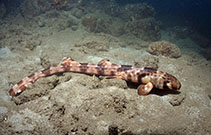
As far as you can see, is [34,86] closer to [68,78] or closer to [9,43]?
[68,78]

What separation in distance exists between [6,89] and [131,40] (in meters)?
9.03

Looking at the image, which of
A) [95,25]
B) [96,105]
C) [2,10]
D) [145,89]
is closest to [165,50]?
[145,89]

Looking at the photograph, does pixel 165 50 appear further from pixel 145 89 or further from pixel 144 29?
pixel 145 89

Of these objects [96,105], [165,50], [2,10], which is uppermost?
[2,10]

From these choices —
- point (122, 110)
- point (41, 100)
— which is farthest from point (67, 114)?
point (122, 110)

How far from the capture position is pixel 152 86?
5.13 m

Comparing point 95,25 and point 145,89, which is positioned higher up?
point 95,25

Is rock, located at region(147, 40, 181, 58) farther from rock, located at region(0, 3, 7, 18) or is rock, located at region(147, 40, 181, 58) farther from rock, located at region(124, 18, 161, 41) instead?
rock, located at region(0, 3, 7, 18)

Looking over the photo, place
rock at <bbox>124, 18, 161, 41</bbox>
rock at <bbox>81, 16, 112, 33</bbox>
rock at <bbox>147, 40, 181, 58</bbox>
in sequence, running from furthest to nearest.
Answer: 1. rock at <bbox>124, 18, 161, 41</bbox>
2. rock at <bbox>81, 16, 112, 33</bbox>
3. rock at <bbox>147, 40, 181, 58</bbox>

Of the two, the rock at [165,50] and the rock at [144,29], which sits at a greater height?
the rock at [144,29]

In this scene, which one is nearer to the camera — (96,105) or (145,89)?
(96,105)

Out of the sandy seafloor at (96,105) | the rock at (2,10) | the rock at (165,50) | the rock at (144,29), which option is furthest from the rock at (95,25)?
the rock at (2,10)

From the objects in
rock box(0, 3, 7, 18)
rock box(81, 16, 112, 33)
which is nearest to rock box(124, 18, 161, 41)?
rock box(81, 16, 112, 33)

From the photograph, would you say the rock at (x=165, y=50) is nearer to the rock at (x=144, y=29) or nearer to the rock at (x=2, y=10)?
the rock at (x=144, y=29)
